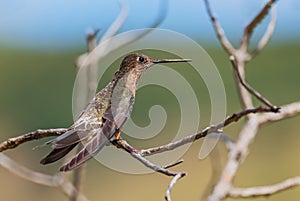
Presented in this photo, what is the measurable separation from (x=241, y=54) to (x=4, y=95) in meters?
9.26

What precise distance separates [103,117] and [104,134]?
220 millimetres

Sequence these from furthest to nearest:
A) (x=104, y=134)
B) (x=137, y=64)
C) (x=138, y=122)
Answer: (x=138, y=122), (x=137, y=64), (x=104, y=134)

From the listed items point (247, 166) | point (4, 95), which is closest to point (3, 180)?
point (247, 166)

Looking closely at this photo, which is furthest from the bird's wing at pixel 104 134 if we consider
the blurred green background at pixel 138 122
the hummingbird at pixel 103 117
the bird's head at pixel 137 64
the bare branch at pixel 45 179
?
the blurred green background at pixel 138 122

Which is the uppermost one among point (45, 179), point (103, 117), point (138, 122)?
point (103, 117)

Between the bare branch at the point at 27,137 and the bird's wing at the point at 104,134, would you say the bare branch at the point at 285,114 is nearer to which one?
the bird's wing at the point at 104,134

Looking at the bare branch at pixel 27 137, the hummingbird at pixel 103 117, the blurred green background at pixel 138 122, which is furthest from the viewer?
the blurred green background at pixel 138 122

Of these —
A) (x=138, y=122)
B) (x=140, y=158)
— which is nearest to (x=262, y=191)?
(x=140, y=158)

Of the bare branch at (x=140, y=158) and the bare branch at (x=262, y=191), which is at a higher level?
the bare branch at (x=140, y=158)

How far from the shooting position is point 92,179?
24.3 feet

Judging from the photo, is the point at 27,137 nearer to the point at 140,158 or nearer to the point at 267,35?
the point at 140,158

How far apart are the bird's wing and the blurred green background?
0.47m

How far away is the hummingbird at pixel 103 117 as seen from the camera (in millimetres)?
1718

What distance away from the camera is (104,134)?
190 cm
